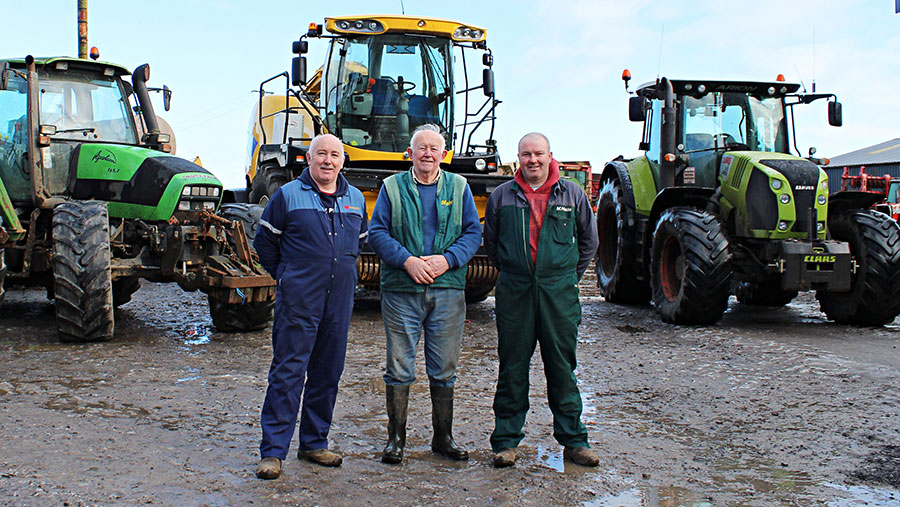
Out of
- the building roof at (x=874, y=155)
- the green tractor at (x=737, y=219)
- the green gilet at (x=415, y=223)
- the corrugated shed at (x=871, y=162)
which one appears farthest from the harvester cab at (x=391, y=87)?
the building roof at (x=874, y=155)

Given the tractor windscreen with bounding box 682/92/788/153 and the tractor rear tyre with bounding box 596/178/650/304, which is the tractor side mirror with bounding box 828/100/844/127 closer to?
the tractor windscreen with bounding box 682/92/788/153

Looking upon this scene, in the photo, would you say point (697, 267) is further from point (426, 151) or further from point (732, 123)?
point (426, 151)

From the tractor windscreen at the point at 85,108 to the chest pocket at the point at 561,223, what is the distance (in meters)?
5.88

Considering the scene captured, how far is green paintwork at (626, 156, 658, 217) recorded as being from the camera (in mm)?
10945

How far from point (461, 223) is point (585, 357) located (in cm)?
341

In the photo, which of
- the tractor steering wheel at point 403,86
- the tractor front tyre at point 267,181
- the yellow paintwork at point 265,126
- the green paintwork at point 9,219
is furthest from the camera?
the yellow paintwork at point 265,126

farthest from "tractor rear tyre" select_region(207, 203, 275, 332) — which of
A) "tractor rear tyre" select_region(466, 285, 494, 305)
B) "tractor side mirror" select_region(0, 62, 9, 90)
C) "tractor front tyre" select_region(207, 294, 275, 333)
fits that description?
"tractor rear tyre" select_region(466, 285, 494, 305)

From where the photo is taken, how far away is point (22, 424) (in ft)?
16.5

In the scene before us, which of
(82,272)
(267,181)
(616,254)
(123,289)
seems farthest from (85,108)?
(616,254)

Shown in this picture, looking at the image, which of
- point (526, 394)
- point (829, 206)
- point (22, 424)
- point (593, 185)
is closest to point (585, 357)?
point (526, 394)

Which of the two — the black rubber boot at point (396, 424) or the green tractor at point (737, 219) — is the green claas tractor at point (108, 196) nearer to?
the black rubber boot at point (396, 424)

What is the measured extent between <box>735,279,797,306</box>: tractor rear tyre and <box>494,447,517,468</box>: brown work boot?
7.26 m

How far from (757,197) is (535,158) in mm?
5182

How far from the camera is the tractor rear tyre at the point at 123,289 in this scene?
9.81m
